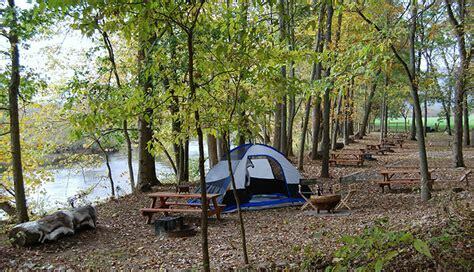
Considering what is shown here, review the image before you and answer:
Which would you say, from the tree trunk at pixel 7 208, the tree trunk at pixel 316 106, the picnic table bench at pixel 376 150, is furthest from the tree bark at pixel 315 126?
the tree trunk at pixel 7 208

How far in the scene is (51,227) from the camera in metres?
6.97

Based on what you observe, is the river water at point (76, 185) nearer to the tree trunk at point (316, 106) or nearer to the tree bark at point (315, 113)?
the tree bark at point (315, 113)

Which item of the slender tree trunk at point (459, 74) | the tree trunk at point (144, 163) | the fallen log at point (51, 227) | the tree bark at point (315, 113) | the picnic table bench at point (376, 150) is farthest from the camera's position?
the picnic table bench at point (376, 150)

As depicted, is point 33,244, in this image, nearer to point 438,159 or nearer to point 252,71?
point 252,71

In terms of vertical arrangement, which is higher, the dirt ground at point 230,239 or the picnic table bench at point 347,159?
the picnic table bench at point 347,159

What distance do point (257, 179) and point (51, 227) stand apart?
590 centimetres

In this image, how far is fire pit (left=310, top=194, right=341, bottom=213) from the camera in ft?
27.6

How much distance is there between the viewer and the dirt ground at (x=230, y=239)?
5613 millimetres

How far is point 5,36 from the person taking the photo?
7.36 metres

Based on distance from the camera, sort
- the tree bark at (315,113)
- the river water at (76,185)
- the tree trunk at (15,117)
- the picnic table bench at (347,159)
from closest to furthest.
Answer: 1. the tree trunk at (15,117)
2. the tree bark at (315,113)
3. the river water at (76,185)
4. the picnic table bench at (347,159)

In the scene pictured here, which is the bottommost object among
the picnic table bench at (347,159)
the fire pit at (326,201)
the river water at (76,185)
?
the river water at (76,185)

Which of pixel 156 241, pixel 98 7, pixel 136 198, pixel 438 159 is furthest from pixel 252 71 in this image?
pixel 438 159

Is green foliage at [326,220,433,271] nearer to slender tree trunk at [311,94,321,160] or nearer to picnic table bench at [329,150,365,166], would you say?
slender tree trunk at [311,94,321,160]

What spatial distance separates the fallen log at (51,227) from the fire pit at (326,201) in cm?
449
